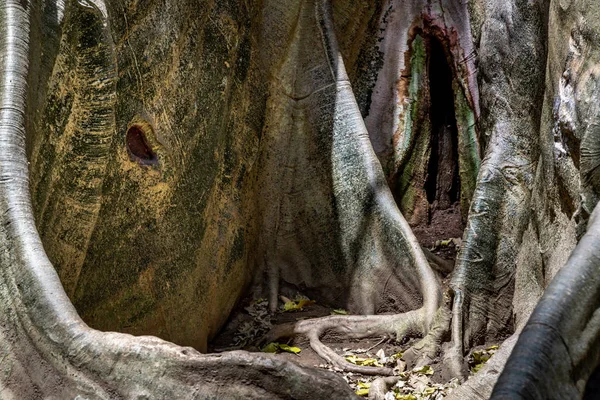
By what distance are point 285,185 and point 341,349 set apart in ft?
4.02

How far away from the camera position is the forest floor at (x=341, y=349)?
418cm

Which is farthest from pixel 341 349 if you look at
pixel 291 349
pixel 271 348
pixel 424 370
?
pixel 424 370

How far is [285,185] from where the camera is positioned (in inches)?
214

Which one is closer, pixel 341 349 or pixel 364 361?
pixel 364 361

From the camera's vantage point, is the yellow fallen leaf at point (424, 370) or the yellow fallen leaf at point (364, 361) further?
the yellow fallen leaf at point (364, 361)

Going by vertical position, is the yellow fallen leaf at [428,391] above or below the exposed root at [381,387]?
below

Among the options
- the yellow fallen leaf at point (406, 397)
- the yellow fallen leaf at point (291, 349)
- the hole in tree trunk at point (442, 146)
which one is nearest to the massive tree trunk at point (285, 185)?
the hole in tree trunk at point (442, 146)

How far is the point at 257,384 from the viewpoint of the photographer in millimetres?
2654

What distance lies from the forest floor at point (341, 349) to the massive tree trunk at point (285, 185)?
7 cm

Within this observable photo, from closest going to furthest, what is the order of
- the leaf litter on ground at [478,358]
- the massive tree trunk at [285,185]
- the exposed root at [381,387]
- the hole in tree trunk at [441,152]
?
the massive tree trunk at [285,185], the exposed root at [381,387], the leaf litter on ground at [478,358], the hole in tree trunk at [441,152]

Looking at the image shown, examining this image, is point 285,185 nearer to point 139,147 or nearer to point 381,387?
point 139,147

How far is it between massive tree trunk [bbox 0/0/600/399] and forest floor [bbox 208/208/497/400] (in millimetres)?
68

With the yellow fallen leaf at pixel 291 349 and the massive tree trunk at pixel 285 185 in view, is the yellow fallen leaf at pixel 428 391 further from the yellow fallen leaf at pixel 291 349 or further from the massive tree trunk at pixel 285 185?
the yellow fallen leaf at pixel 291 349

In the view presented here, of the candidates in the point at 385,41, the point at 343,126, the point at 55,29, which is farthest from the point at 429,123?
the point at 55,29
